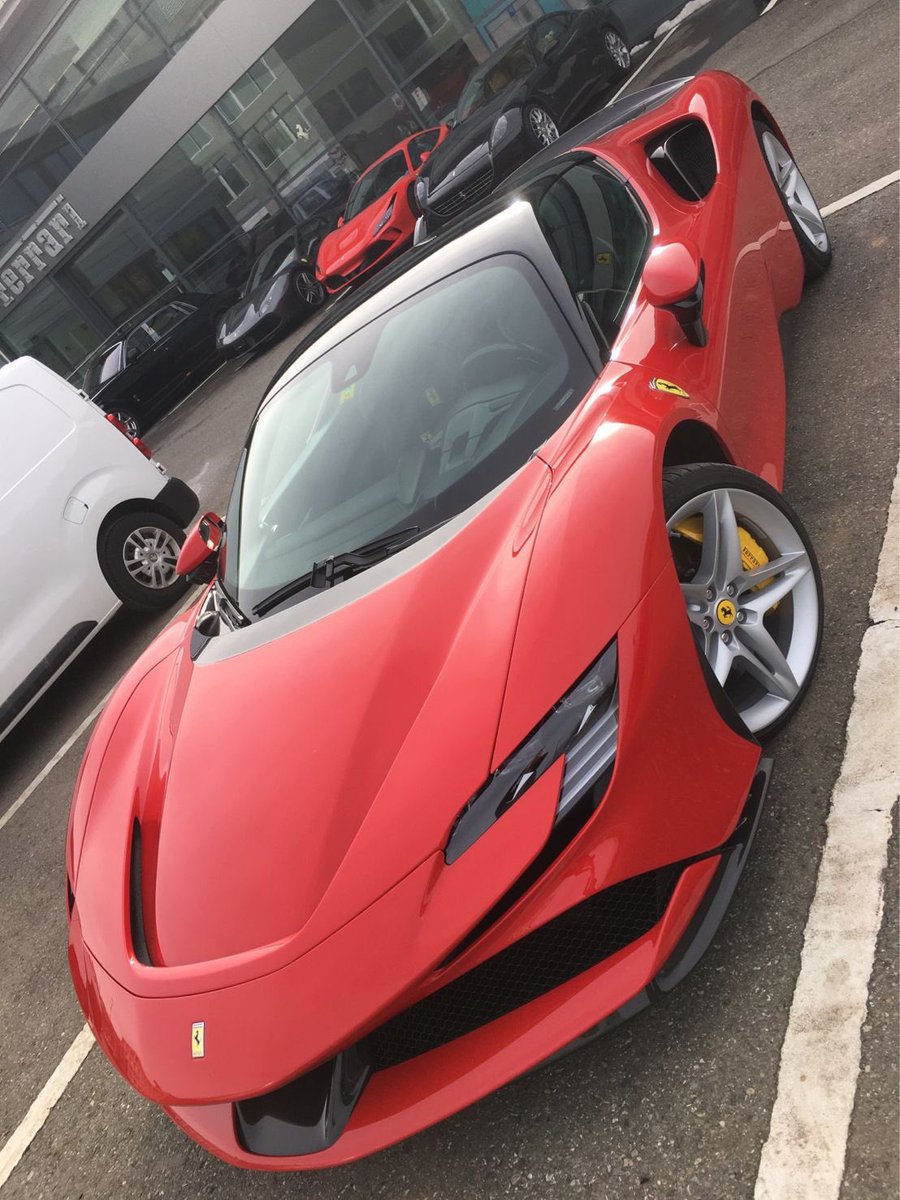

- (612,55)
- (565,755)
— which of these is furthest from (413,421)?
(612,55)

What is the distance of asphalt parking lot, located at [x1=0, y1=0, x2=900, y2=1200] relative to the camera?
1723 mm

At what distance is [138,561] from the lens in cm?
573

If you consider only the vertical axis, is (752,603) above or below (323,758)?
below

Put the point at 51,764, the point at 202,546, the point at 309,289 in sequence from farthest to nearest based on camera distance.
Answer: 1. the point at 309,289
2. the point at 51,764
3. the point at 202,546

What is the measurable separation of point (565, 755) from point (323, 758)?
21.9 inches

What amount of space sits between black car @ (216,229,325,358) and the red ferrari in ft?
29.1

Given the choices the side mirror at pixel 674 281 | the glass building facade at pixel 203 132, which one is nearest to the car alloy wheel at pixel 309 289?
the glass building facade at pixel 203 132

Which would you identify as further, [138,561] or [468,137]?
[468,137]

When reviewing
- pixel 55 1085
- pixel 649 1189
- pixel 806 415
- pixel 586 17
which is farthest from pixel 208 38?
pixel 649 1189

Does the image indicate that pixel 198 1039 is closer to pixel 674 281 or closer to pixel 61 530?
pixel 674 281

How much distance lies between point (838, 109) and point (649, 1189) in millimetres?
5767

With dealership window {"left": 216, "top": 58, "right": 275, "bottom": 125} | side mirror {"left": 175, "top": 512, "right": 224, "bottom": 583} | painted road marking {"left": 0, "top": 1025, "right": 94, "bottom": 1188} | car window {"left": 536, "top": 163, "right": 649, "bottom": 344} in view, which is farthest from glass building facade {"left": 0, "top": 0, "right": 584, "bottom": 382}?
painted road marking {"left": 0, "top": 1025, "right": 94, "bottom": 1188}

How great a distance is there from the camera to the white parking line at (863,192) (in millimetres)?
4336

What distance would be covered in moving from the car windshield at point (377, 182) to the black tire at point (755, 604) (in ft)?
30.8
